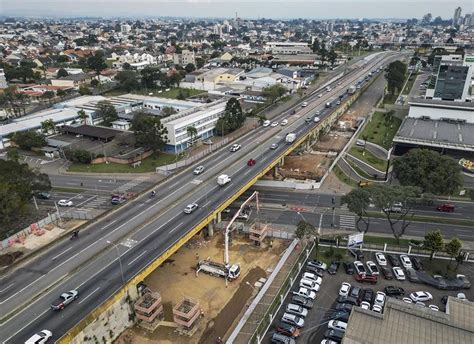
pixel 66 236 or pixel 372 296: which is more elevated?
pixel 66 236

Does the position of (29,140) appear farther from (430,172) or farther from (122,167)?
(430,172)

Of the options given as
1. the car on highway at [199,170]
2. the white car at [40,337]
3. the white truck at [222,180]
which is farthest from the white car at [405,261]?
the white car at [40,337]

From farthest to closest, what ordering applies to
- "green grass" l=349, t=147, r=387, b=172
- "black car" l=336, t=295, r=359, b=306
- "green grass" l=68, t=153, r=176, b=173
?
"green grass" l=349, t=147, r=387, b=172 → "green grass" l=68, t=153, r=176, b=173 → "black car" l=336, t=295, r=359, b=306

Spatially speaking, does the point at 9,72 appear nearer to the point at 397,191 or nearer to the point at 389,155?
the point at 389,155

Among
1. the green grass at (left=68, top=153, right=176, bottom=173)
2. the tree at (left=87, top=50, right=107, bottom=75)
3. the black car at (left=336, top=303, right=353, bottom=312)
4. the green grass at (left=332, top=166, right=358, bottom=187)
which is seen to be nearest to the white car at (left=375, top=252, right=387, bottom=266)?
the black car at (left=336, top=303, right=353, bottom=312)

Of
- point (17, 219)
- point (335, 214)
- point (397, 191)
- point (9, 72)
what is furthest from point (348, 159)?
point (9, 72)

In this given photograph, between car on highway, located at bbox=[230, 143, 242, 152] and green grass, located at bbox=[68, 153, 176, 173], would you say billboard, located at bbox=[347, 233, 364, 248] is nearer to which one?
car on highway, located at bbox=[230, 143, 242, 152]

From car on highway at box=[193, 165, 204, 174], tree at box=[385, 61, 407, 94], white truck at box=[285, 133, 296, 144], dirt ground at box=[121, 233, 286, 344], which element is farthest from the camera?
tree at box=[385, 61, 407, 94]

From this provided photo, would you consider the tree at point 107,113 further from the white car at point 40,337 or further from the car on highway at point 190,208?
the white car at point 40,337
